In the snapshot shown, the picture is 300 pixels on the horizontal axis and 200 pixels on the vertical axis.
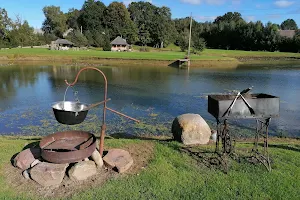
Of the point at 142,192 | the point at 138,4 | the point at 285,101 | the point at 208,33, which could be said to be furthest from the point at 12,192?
the point at 138,4

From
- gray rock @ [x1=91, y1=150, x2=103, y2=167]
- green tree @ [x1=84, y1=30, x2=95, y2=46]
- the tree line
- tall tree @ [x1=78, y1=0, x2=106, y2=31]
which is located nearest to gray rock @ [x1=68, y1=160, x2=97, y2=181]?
gray rock @ [x1=91, y1=150, x2=103, y2=167]

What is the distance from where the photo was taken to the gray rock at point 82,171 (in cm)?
538

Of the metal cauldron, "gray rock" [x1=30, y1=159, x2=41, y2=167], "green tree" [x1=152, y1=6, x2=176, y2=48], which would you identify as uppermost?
"green tree" [x1=152, y1=6, x2=176, y2=48]

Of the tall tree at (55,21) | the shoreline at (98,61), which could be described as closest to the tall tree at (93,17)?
the tall tree at (55,21)

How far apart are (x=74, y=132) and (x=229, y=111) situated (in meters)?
3.54

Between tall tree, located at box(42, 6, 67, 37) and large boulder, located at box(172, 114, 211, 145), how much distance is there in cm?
8639

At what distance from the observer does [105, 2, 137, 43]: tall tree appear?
76.5 meters

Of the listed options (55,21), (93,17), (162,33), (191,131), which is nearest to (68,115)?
(191,131)

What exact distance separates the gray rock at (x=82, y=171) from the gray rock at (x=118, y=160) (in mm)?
413

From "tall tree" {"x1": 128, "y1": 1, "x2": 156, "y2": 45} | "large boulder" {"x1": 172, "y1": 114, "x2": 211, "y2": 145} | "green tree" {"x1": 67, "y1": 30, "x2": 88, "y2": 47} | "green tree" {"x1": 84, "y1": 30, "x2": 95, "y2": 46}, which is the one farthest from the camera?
"tall tree" {"x1": 128, "y1": 1, "x2": 156, "y2": 45}

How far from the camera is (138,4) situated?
98.1m

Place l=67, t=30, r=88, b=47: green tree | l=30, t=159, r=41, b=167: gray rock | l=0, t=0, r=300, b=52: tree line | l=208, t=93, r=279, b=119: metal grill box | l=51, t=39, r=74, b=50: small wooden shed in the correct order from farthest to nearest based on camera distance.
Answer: l=0, t=0, r=300, b=52: tree line < l=67, t=30, r=88, b=47: green tree < l=51, t=39, r=74, b=50: small wooden shed < l=208, t=93, r=279, b=119: metal grill box < l=30, t=159, r=41, b=167: gray rock

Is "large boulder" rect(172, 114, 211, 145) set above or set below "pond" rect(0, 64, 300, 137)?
above

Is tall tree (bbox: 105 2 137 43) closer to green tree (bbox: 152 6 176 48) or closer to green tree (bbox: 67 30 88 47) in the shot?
green tree (bbox: 152 6 176 48)
